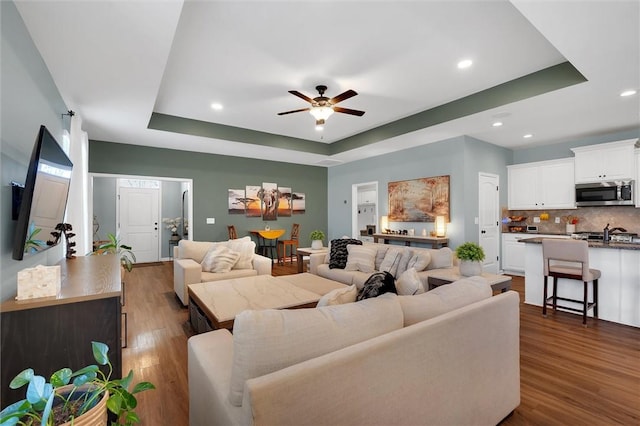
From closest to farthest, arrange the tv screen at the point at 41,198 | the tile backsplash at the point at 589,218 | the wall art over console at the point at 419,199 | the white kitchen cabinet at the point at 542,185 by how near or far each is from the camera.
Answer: the tv screen at the point at 41,198, the tile backsplash at the point at 589,218, the white kitchen cabinet at the point at 542,185, the wall art over console at the point at 419,199

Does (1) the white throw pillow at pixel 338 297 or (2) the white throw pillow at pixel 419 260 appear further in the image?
(2) the white throw pillow at pixel 419 260

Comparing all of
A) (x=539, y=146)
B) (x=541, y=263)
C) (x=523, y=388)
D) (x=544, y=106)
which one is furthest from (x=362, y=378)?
(x=539, y=146)

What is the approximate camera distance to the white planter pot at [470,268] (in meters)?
3.17

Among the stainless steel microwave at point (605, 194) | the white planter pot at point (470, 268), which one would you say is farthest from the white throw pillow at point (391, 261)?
the stainless steel microwave at point (605, 194)

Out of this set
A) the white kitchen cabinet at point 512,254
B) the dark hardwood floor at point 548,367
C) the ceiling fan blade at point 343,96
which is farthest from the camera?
the white kitchen cabinet at point 512,254

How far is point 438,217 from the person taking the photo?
219 inches

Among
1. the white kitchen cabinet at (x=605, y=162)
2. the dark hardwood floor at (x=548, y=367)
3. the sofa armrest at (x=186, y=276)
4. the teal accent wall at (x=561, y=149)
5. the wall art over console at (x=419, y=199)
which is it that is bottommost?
the dark hardwood floor at (x=548, y=367)

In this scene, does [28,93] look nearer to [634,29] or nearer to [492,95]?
[634,29]

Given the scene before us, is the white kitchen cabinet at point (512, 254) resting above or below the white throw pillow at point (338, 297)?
below

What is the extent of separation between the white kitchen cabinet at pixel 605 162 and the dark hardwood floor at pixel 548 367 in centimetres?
277

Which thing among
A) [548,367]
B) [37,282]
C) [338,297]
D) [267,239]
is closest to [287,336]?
[338,297]

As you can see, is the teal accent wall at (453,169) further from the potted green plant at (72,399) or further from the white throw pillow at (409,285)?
the potted green plant at (72,399)

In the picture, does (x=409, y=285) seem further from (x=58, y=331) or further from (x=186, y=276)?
(x=186, y=276)

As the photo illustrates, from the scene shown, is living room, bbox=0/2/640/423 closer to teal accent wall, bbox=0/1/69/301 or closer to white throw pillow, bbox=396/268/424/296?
teal accent wall, bbox=0/1/69/301
